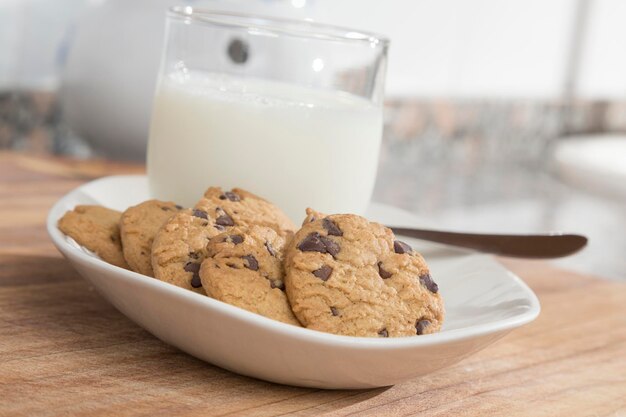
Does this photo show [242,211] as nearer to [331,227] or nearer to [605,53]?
[331,227]

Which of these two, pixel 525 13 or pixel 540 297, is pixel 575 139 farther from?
pixel 540 297

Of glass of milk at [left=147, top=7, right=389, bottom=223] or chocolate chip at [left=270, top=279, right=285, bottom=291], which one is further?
glass of milk at [left=147, top=7, right=389, bottom=223]

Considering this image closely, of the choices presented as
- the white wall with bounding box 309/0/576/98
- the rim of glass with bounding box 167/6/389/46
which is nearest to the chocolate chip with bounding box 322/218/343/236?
the rim of glass with bounding box 167/6/389/46

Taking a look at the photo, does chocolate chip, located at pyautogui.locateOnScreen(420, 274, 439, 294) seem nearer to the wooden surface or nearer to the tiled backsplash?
the wooden surface

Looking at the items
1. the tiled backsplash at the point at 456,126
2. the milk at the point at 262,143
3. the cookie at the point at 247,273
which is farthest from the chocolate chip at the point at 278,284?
the tiled backsplash at the point at 456,126

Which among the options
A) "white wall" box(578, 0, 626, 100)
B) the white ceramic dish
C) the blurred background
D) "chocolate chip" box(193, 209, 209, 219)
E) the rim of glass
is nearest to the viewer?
the white ceramic dish

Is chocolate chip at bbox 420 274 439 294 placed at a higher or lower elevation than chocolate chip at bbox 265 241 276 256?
lower

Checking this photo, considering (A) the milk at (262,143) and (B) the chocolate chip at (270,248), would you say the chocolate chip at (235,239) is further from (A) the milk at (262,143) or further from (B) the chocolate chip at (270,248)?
(A) the milk at (262,143)
